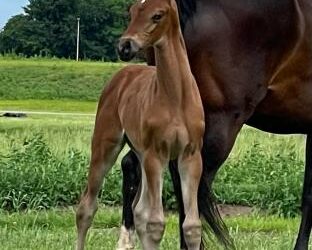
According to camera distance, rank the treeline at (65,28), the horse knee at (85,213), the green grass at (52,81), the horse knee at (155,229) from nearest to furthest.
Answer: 1. the horse knee at (155,229)
2. the horse knee at (85,213)
3. the green grass at (52,81)
4. the treeline at (65,28)

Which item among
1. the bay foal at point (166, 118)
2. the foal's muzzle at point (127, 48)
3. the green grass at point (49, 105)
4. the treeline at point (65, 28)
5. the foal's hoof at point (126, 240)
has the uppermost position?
the foal's muzzle at point (127, 48)

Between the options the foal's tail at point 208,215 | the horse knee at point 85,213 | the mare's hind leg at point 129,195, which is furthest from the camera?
the mare's hind leg at point 129,195

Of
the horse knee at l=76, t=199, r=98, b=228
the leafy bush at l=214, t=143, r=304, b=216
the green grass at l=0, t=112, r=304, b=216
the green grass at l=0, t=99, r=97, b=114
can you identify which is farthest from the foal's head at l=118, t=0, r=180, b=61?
the green grass at l=0, t=99, r=97, b=114

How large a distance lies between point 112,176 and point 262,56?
371 cm

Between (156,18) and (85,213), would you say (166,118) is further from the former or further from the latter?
(85,213)

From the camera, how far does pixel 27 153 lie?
10062 mm

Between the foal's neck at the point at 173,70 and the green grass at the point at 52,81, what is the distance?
96.8ft

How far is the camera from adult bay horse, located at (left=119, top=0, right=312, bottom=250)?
19.2 ft

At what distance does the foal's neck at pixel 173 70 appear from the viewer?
4609 millimetres

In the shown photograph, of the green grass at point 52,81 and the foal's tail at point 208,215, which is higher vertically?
the foal's tail at point 208,215

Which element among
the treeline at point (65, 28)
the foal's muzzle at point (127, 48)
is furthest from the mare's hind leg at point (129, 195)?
the treeline at point (65, 28)

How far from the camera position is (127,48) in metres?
4.19

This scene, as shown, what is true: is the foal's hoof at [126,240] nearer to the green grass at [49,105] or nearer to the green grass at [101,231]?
the green grass at [101,231]

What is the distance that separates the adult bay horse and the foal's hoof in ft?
1.71
